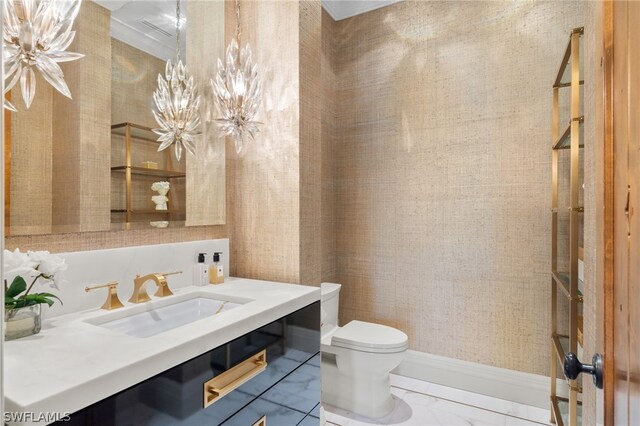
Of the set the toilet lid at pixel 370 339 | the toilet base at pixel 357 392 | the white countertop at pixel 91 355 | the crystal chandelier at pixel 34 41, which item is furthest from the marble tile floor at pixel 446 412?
the crystal chandelier at pixel 34 41

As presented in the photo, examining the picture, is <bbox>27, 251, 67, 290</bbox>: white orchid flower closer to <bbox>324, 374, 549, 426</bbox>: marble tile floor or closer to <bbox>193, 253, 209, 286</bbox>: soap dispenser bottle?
<bbox>193, 253, 209, 286</bbox>: soap dispenser bottle

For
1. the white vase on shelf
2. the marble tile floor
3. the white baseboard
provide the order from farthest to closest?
the white baseboard → the marble tile floor → the white vase on shelf

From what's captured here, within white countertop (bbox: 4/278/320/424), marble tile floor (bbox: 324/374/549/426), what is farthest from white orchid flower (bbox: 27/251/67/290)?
marble tile floor (bbox: 324/374/549/426)

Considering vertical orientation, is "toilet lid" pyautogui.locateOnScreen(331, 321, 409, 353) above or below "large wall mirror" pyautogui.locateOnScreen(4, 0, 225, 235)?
below

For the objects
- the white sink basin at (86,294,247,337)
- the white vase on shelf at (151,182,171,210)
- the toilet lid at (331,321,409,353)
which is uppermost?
the white vase on shelf at (151,182,171,210)

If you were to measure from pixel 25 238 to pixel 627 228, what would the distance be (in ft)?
4.59

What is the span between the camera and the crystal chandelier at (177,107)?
1518 mm

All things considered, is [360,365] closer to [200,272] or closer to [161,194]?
[200,272]

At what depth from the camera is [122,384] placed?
2.43 feet

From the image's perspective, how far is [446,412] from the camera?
82.6 inches

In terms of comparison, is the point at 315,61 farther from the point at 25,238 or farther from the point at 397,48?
the point at 25,238

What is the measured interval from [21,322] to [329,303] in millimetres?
1645

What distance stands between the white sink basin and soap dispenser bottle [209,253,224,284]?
0.16m

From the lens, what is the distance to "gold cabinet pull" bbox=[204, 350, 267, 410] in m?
0.94
